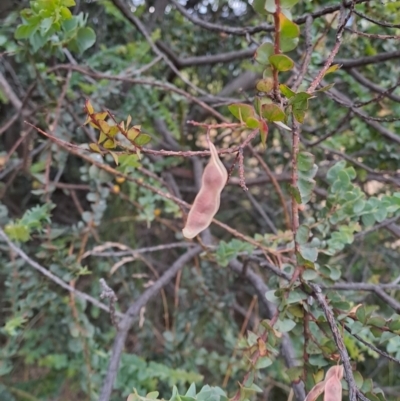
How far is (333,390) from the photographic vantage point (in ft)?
0.94

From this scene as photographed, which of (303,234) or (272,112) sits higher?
(272,112)

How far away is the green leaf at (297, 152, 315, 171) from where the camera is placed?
38cm

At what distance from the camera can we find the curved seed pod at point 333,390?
28 cm

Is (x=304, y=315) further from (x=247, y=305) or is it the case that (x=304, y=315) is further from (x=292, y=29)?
(x=247, y=305)

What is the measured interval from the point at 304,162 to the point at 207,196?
0.14m

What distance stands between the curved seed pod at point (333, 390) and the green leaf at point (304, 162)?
0.54 ft

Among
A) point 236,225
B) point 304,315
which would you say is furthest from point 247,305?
point 304,315

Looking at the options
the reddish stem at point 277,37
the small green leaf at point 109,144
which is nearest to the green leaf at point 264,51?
the reddish stem at point 277,37

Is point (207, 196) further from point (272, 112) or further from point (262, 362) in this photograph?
point (262, 362)

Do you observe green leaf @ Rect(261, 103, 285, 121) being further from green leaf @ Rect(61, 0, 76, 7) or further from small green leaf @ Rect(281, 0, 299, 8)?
green leaf @ Rect(61, 0, 76, 7)

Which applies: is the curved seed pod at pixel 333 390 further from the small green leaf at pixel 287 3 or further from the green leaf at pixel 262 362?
the small green leaf at pixel 287 3

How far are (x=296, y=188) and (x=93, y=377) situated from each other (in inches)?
16.4

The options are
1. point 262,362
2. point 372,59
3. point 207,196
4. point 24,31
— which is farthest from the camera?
point 372,59

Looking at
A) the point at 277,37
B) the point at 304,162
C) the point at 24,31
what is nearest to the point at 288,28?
the point at 277,37
